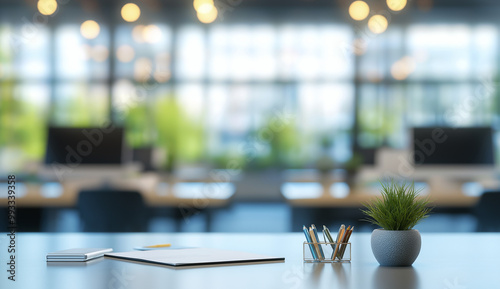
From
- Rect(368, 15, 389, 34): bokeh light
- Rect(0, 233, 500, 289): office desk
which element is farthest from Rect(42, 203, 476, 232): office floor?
Rect(0, 233, 500, 289): office desk

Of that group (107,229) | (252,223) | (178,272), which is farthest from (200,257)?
(252,223)

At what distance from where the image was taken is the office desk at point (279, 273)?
988 millimetres

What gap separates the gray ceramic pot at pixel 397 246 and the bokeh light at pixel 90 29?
7175 millimetres

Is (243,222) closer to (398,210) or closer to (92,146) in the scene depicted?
(92,146)

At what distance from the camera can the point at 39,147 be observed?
9188 mm

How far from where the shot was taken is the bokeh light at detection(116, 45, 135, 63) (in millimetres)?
9375

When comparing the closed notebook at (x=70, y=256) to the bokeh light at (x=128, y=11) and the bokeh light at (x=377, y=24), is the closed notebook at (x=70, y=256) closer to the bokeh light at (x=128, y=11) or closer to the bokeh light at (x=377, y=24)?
the bokeh light at (x=128, y=11)

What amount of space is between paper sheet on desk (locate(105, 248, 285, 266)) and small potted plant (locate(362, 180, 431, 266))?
0.66 ft

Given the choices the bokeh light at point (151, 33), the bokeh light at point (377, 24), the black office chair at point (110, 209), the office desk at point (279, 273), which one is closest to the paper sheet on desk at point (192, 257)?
the office desk at point (279, 273)

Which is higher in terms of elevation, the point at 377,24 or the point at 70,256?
the point at 377,24

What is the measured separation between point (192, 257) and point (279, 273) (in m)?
0.24

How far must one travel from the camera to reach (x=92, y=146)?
4.04 metres

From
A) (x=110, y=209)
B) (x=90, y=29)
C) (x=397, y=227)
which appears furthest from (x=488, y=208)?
(x=90, y=29)

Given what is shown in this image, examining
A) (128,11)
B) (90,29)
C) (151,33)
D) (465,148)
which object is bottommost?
(465,148)
